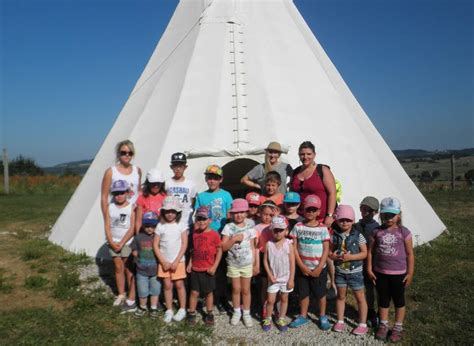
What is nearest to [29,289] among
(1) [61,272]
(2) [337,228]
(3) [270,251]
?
(1) [61,272]

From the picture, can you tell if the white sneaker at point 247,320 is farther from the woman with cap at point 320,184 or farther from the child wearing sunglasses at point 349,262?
the woman with cap at point 320,184

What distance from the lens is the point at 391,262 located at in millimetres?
3301

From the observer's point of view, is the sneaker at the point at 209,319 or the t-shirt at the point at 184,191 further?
the t-shirt at the point at 184,191

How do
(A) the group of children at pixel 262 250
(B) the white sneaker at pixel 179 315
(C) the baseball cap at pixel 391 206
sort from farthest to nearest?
(B) the white sneaker at pixel 179 315, (A) the group of children at pixel 262 250, (C) the baseball cap at pixel 391 206

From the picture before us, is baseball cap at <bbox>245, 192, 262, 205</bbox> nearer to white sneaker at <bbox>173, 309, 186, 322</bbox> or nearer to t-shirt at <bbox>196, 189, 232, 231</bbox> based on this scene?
t-shirt at <bbox>196, 189, 232, 231</bbox>

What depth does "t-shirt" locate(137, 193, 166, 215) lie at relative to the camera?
3.93 metres

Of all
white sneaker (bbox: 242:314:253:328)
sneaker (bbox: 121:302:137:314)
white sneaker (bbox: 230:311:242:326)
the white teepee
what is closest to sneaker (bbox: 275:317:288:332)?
white sneaker (bbox: 242:314:253:328)

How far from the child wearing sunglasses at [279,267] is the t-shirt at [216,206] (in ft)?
2.00

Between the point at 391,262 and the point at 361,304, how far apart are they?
487mm

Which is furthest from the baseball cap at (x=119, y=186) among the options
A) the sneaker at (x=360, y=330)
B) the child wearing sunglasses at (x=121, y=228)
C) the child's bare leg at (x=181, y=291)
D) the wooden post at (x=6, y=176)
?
the wooden post at (x=6, y=176)

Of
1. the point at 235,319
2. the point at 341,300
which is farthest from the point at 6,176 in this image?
the point at 341,300

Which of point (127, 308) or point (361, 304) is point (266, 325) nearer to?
point (361, 304)

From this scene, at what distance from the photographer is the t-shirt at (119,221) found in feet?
12.9

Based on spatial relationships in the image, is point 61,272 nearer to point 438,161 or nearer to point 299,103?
point 299,103
